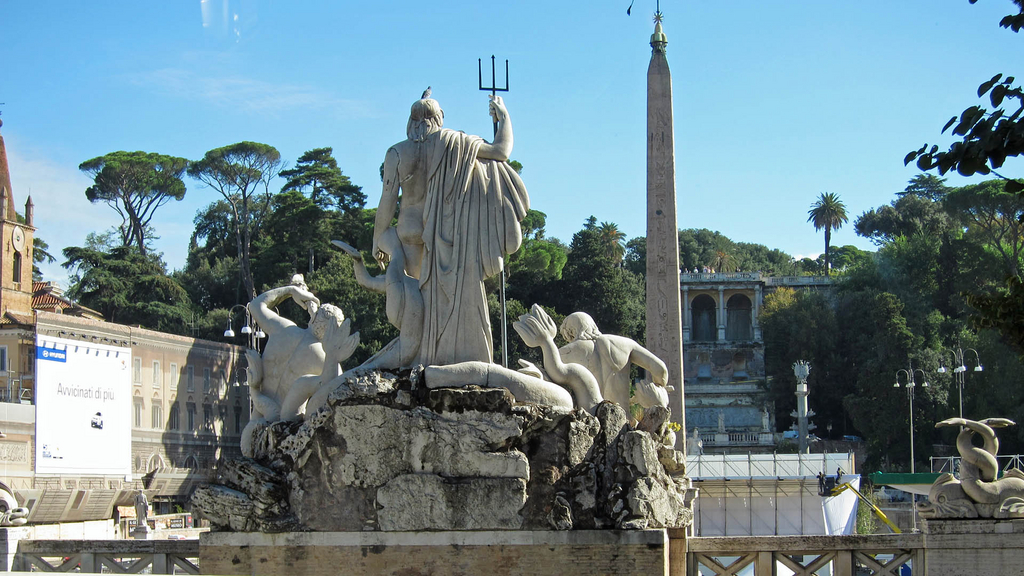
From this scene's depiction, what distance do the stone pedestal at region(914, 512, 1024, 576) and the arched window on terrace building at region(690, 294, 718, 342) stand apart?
73.2 m

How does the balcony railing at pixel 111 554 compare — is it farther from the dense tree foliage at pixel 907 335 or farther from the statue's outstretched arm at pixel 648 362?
the dense tree foliage at pixel 907 335

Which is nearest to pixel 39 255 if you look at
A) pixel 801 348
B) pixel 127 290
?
pixel 127 290

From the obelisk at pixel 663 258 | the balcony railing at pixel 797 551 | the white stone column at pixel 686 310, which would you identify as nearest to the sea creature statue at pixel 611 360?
the balcony railing at pixel 797 551

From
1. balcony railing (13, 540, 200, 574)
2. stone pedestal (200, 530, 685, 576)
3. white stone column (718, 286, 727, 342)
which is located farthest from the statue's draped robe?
white stone column (718, 286, 727, 342)

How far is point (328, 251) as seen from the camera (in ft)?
179

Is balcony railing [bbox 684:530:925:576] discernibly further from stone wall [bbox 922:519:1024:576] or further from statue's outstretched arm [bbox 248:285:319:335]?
statue's outstretched arm [bbox 248:285:319:335]

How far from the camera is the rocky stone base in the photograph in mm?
9852

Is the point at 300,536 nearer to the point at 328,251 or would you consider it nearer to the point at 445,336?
the point at 445,336

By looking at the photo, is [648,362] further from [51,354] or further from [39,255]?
[39,255]

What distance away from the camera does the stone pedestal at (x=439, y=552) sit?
9672 mm

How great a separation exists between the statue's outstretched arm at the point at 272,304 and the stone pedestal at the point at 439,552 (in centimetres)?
223

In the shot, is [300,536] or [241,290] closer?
[300,536]

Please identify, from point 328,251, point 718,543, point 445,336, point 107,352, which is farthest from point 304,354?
point 328,251

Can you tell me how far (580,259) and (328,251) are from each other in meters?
10.7
